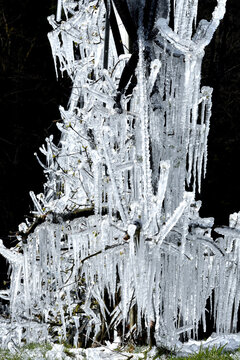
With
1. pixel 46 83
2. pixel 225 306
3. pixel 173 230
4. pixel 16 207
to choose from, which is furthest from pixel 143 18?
pixel 46 83

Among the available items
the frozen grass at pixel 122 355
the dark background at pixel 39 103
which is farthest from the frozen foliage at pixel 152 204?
the dark background at pixel 39 103

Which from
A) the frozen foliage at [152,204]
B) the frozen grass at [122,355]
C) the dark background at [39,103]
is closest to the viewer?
the frozen foliage at [152,204]

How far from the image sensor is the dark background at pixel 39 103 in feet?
20.7

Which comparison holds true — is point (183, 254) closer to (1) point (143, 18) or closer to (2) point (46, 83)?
(1) point (143, 18)

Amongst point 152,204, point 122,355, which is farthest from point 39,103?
point 152,204

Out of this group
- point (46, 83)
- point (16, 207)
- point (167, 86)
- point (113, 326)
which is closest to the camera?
point (167, 86)

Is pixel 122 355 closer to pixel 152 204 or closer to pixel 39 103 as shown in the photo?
pixel 152 204

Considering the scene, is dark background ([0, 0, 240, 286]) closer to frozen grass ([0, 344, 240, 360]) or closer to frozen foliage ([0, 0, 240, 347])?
frozen grass ([0, 344, 240, 360])

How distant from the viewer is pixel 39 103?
668 cm

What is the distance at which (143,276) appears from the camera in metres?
1.62

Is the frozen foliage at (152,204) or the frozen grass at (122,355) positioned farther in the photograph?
the frozen grass at (122,355)

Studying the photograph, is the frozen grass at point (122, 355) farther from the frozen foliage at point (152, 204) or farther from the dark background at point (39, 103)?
the dark background at point (39, 103)

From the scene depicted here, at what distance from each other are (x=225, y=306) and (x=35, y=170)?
4918mm

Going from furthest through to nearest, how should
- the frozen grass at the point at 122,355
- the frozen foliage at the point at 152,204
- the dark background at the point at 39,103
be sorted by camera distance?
1. the dark background at the point at 39,103
2. the frozen grass at the point at 122,355
3. the frozen foliage at the point at 152,204
